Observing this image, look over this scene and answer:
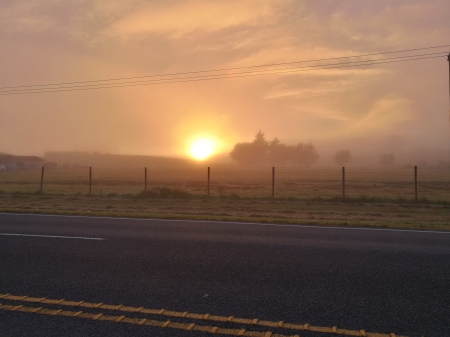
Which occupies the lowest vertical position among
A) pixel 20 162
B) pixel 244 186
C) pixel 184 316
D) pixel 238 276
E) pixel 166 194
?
pixel 184 316

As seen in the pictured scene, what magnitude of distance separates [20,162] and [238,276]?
324 ft

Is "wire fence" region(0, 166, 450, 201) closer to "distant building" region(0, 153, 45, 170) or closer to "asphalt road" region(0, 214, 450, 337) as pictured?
"asphalt road" region(0, 214, 450, 337)

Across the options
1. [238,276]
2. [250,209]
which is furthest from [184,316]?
[250,209]

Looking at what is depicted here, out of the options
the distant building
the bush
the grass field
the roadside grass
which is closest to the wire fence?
the bush

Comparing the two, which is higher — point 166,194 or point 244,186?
point 244,186

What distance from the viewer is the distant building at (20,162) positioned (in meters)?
91.4

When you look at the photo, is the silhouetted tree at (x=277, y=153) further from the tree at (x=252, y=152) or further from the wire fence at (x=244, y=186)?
the wire fence at (x=244, y=186)

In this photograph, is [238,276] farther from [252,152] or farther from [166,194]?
[252,152]

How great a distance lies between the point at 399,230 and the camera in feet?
37.2

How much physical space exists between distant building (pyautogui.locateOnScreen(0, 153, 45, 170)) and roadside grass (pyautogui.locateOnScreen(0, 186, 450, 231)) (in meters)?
76.4

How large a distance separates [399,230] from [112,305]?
866cm

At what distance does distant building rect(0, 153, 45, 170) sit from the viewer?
300ft

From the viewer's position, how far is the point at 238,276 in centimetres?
643

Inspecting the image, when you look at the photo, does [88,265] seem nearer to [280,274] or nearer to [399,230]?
[280,274]
